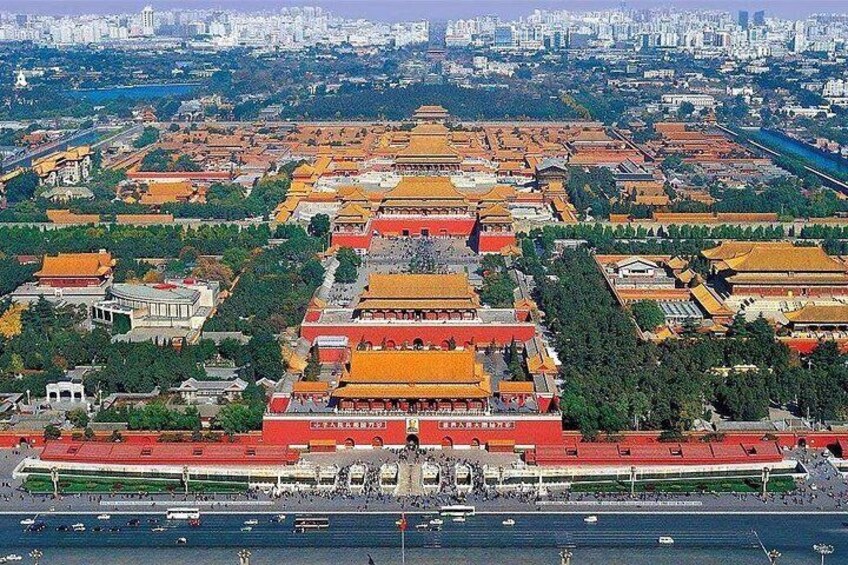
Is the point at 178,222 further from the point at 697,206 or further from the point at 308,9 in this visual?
the point at 308,9

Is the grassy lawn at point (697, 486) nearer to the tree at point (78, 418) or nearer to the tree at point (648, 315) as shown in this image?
the tree at point (648, 315)

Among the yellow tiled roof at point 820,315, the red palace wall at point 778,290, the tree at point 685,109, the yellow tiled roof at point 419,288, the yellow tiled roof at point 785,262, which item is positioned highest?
the yellow tiled roof at point 419,288

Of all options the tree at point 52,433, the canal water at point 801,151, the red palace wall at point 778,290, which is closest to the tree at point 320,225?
the red palace wall at point 778,290

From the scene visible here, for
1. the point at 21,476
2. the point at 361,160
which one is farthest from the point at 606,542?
the point at 361,160

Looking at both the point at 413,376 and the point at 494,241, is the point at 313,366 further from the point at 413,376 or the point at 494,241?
the point at 494,241

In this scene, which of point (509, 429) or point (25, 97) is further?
point (25, 97)
